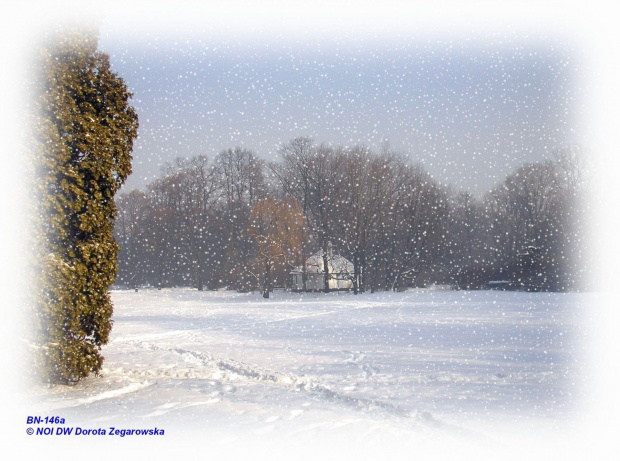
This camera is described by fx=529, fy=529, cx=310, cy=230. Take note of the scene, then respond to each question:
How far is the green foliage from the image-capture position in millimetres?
7152

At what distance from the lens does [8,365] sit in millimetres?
6977

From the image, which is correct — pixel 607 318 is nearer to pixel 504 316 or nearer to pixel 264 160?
pixel 504 316

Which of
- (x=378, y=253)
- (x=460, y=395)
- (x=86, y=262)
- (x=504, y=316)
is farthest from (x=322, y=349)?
(x=378, y=253)

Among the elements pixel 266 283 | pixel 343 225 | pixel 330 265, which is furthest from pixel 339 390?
pixel 330 265

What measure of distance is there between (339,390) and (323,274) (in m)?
40.0

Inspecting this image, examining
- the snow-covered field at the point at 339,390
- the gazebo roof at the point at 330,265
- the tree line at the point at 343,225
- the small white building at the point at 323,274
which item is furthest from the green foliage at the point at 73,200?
the small white building at the point at 323,274

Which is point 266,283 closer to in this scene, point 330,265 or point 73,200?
point 330,265

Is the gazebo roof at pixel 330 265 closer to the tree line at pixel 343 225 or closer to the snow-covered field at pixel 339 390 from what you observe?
the tree line at pixel 343 225

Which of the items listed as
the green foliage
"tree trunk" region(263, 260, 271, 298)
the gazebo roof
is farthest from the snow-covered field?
the gazebo roof

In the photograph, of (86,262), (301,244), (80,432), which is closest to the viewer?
(80,432)

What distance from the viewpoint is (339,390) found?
25.5ft

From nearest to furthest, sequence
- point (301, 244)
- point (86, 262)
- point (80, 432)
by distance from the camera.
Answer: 1. point (80, 432)
2. point (86, 262)
3. point (301, 244)

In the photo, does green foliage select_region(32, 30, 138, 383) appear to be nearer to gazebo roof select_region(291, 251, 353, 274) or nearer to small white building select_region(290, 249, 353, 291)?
gazebo roof select_region(291, 251, 353, 274)

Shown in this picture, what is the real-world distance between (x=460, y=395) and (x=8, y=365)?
6.05 metres
